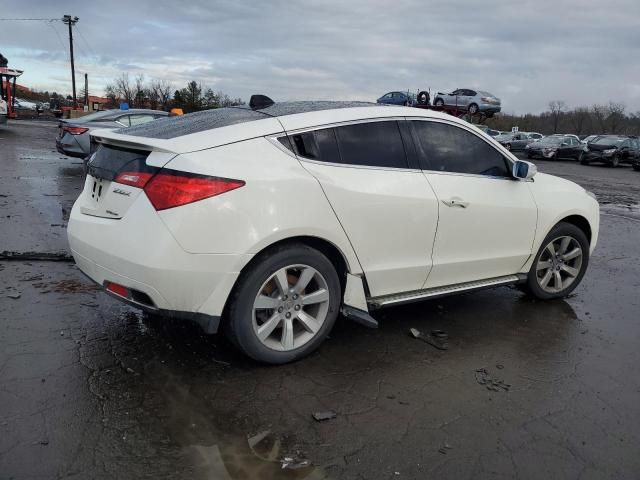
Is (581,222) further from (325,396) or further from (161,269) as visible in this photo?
(161,269)

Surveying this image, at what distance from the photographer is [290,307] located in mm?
3527

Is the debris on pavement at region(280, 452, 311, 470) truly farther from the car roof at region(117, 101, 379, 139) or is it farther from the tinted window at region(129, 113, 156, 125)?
the tinted window at region(129, 113, 156, 125)

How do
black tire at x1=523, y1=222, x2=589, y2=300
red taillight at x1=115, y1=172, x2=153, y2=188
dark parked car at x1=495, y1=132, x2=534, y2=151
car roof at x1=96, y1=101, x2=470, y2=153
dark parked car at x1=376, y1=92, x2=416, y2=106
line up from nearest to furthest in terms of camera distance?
red taillight at x1=115, y1=172, x2=153, y2=188
car roof at x1=96, y1=101, x2=470, y2=153
black tire at x1=523, y1=222, x2=589, y2=300
dark parked car at x1=376, y1=92, x2=416, y2=106
dark parked car at x1=495, y1=132, x2=534, y2=151

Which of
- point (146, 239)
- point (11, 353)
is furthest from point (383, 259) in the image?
point (11, 353)

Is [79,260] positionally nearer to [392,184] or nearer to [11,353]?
[11,353]

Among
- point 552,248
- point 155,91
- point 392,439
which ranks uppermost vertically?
point 155,91

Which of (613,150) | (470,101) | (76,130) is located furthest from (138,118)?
(613,150)

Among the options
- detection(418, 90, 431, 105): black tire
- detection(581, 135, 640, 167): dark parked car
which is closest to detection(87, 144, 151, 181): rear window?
detection(418, 90, 431, 105): black tire

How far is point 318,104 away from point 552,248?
102 inches

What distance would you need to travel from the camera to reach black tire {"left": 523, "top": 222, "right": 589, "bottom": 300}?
5.01 m

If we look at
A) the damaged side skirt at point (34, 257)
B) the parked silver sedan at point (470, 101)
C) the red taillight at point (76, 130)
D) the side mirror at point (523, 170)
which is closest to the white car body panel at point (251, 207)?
the side mirror at point (523, 170)

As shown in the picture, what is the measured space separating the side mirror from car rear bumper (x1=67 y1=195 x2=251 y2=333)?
8.52 ft

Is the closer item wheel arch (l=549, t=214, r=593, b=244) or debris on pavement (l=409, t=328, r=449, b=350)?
debris on pavement (l=409, t=328, r=449, b=350)

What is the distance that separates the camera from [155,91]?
58.6 m
